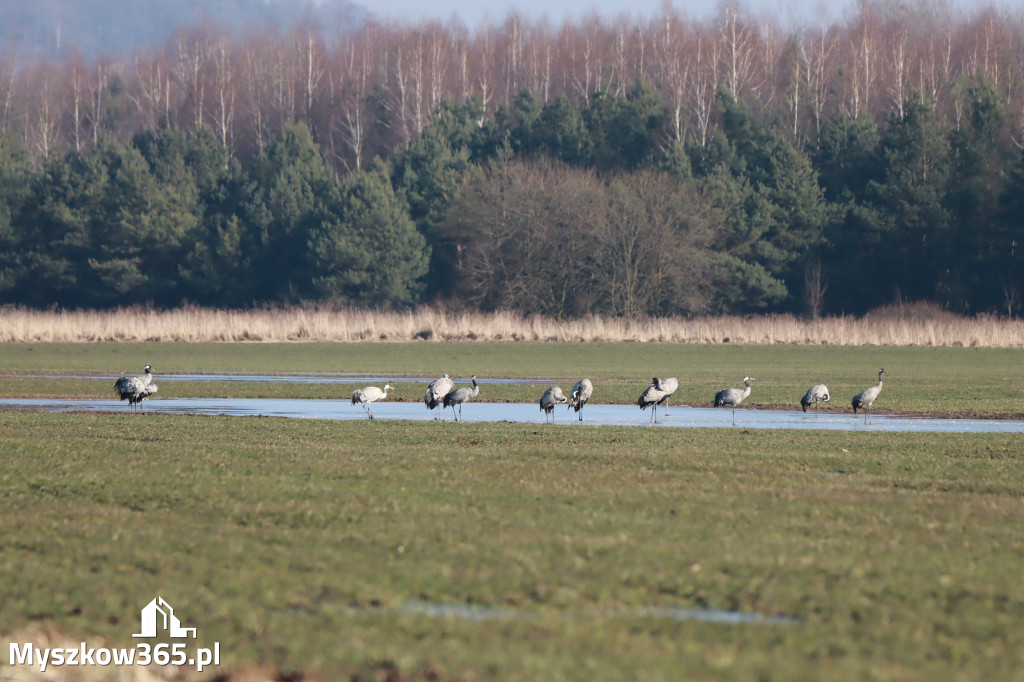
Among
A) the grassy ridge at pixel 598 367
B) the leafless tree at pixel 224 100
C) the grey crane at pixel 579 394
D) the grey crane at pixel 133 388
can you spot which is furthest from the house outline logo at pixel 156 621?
the leafless tree at pixel 224 100

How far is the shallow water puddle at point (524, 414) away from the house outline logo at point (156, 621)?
47.6ft

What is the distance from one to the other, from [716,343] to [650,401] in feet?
112

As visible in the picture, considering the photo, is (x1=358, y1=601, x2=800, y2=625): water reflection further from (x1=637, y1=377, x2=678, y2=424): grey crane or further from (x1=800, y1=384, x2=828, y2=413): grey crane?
(x1=800, y1=384, x2=828, y2=413): grey crane

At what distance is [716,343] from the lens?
57.7m

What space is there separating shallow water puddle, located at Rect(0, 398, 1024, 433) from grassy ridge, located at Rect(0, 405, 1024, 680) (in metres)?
5.53

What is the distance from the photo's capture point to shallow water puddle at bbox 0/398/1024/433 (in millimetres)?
22453

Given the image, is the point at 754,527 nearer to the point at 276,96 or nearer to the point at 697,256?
the point at 697,256

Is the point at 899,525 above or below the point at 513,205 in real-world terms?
below

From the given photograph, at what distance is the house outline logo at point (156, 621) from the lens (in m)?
7.54

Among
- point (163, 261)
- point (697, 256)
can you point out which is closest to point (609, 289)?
point (697, 256)

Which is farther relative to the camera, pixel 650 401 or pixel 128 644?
pixel 650 401

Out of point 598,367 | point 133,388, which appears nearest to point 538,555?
point 133,388

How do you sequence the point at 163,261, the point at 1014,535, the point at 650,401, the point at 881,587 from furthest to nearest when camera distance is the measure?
the point at 163,261 < the point at 650,401 < the point at 1014,535 < the point at 881,587

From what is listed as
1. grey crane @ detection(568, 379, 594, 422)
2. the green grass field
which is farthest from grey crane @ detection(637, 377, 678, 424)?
the green grass field
